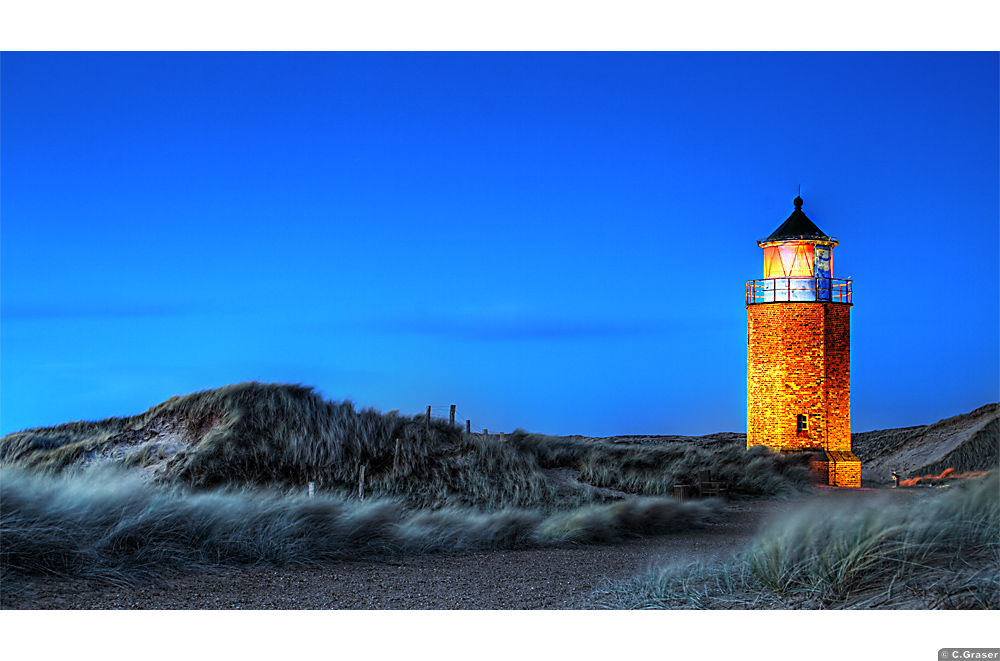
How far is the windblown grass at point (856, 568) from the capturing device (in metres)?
5.33

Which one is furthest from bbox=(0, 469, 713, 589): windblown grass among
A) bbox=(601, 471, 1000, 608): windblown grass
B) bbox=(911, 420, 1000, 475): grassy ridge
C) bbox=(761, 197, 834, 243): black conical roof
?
bbox=(911, 420, 1000, 475): grassy ridge

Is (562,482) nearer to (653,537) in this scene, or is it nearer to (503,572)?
(653,537)

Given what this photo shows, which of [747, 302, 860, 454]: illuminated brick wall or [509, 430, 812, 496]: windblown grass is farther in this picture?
[747, 302, 860, 454]: illuminated brick wall

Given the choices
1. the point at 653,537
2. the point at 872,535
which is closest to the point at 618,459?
the point at 653,537

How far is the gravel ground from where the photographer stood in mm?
5863

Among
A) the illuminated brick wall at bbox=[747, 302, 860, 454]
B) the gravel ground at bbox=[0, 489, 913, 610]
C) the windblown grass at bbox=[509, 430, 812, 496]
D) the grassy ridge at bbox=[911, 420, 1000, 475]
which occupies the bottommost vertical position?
the gravel ground at bbox=[0, 489, 913, 610]

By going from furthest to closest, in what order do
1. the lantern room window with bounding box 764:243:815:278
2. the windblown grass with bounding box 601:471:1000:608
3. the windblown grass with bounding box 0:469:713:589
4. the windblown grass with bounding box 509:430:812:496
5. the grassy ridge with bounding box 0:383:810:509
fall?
the lantern room window with bounding box 764:243:815:278 → the windblown grass with bounding box 509:430:812:496 → the grassy ridge with bounding box 0:383:810:509 → the windblown grass with bounding box 0:469:713:589 → the windblown grass with bounding box 601:471:1000:608

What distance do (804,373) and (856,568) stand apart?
51.0 ft

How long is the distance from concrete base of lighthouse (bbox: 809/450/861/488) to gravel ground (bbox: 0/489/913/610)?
12.2 m

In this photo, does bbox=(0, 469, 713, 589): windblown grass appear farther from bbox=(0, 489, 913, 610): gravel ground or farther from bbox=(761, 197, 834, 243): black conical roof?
bbox=(761, 197, 834, 243): black conical roof

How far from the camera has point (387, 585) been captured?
6.77 metres

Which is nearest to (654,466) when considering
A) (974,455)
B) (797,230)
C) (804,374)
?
(804,374)

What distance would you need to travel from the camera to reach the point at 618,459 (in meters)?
16.1

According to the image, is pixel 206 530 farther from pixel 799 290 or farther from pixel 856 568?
pixel 799 290
